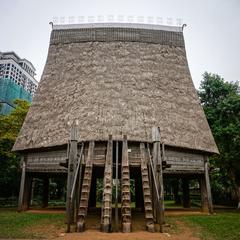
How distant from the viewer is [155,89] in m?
14.4

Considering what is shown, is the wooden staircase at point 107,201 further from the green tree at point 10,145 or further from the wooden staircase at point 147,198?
the green tree at point 10,145

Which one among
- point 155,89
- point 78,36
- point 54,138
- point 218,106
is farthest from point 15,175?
point 218,106

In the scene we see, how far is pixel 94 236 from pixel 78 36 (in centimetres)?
1341

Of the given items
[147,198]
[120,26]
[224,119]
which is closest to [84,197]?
[147,198]

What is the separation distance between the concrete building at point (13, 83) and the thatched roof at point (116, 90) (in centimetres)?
1661

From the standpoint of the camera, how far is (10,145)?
17.8 meters

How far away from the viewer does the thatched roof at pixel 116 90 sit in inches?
497

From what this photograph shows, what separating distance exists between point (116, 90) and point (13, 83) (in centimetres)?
2568

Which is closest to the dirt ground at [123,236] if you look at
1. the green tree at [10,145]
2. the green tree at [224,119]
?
the green tree at [224,119]

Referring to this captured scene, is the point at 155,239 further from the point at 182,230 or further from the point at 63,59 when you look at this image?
the point at 63,59

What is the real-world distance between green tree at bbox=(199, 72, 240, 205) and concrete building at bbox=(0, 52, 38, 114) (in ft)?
71.7

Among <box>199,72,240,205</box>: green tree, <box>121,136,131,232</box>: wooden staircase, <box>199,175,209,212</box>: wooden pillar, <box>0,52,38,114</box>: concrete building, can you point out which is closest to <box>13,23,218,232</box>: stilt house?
<box>199,175,209,212</box>: wooden pillar

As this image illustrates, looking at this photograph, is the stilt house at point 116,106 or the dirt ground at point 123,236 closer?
the dirt ground at point 123,236

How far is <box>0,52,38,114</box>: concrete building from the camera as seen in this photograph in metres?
33.9
